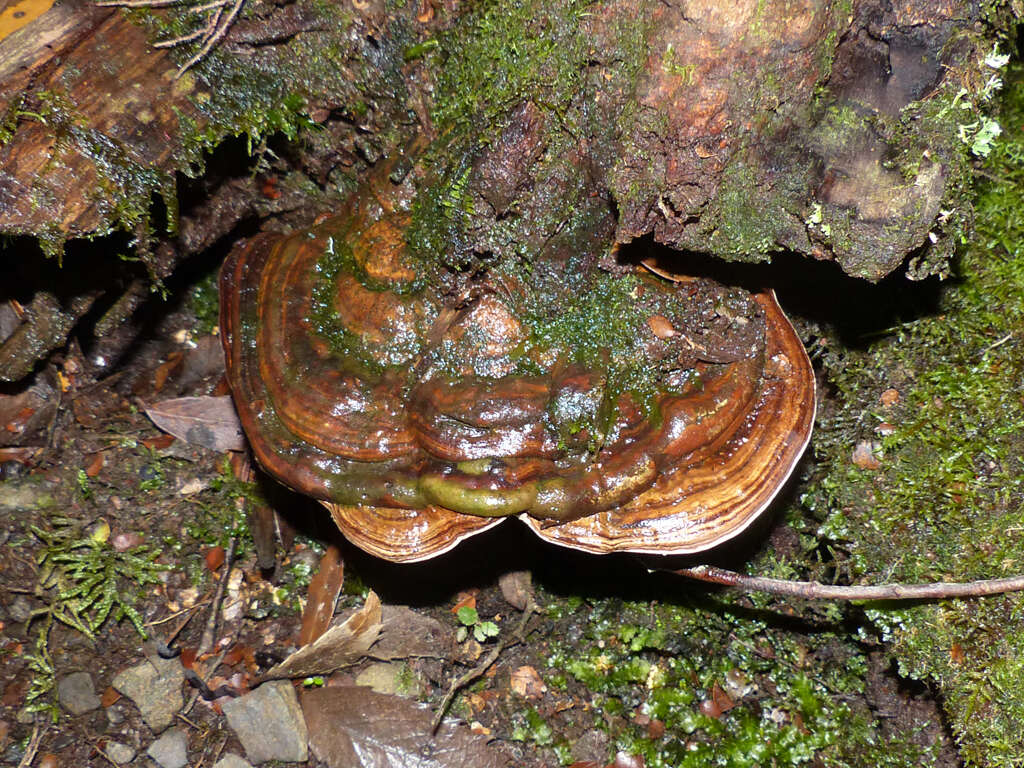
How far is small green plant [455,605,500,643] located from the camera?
3.58 m

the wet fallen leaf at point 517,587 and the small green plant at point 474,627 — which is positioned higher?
the wet fallen leaf at point 517,587

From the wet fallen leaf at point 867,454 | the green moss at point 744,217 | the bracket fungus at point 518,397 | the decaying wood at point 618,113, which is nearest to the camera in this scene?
the decaying wood at point 618,113

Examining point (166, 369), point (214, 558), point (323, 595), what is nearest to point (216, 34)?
point (166, 369)

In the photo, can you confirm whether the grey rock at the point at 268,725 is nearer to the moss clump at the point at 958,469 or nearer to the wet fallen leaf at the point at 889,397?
the moss clump at the point at 958,469

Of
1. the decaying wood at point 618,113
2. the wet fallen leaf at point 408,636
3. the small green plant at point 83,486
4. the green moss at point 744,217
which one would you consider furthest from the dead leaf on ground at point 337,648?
the green moss at point 744,217

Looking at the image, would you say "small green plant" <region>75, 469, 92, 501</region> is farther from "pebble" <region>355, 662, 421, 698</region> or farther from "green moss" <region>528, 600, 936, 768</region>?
"green moss" <region>528, 600, 936, 768</region>

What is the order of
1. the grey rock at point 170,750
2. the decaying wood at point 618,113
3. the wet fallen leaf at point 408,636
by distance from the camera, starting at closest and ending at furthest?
the decaying wood at point 618,113, the grey rock at point 170,750, the wet fallen leaf at point 408,636

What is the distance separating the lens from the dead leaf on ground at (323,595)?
3508mm

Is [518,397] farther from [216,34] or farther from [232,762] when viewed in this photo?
[232,762]

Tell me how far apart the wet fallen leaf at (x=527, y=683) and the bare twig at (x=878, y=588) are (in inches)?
40.3

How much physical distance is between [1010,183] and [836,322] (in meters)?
0.96

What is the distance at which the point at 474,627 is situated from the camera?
3.63 metres

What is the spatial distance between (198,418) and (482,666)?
1949 millimetres

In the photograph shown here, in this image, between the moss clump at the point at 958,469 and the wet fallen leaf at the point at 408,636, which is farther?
the wet fallen leaf at the point at 408,636
